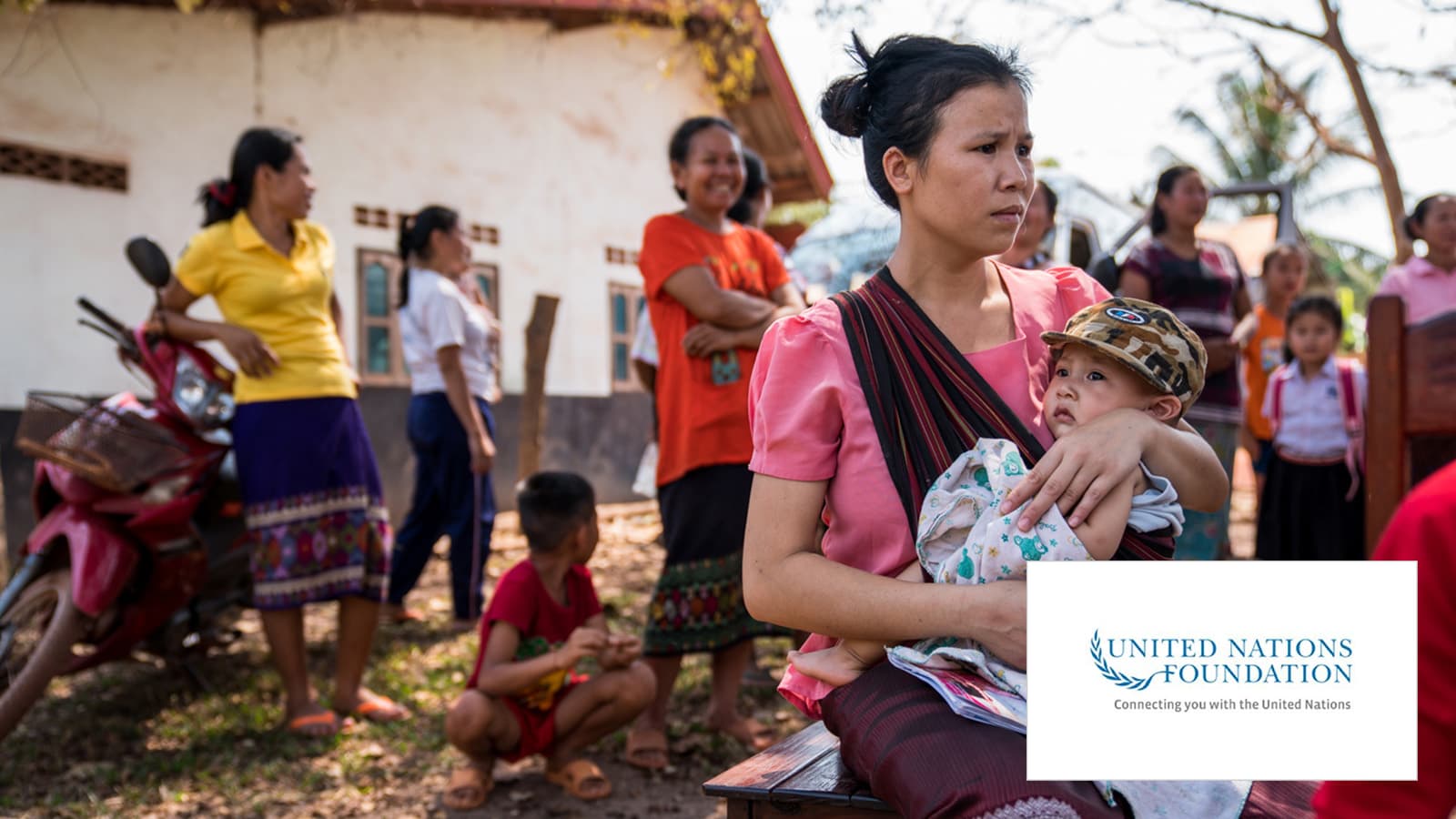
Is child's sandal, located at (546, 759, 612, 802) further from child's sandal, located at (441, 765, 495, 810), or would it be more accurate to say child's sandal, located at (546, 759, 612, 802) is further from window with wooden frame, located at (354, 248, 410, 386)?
window with wooden frame, located at (354, 248, 410, 386)

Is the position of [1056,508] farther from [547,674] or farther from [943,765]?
[547,674]

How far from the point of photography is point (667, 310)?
3924mm

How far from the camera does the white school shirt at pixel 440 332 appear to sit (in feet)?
18.0

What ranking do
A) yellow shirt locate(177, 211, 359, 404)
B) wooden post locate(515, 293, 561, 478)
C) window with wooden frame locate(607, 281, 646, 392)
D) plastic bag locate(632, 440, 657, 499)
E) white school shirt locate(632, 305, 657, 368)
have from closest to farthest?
yellow shirt locate(177, 211, 359, 404), white school shirt locate(632, 305, 657, 368), plastic bag locate(632, 440, 657, 499), wooden post locate(515, 293, 561, 478), window with wooden frame locate(607, 281, 646, 392)

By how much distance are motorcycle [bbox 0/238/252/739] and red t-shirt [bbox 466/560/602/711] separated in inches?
58.0

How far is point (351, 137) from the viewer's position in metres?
9.17

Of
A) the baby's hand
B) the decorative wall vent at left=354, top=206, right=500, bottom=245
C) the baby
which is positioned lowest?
the baby's hand

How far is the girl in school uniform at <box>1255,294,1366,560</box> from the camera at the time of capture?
578 cm

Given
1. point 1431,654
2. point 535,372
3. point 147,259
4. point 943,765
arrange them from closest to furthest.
A: point 1431,654 < point 943,765 < point 147,259 < point 535,372

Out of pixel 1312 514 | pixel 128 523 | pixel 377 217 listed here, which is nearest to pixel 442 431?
pixel 128 523

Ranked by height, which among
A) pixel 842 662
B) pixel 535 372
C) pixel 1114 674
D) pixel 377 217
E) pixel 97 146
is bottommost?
pixel 842 662

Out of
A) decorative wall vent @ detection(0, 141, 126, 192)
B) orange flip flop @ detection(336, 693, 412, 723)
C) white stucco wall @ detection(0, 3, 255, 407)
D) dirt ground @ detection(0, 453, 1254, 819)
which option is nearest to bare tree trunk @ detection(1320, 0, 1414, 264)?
A: dirt ground @ detection(0, 453, 1254, 819)

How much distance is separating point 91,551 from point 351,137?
18.9 feet

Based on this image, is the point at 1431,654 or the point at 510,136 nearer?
the point at 1431,654
